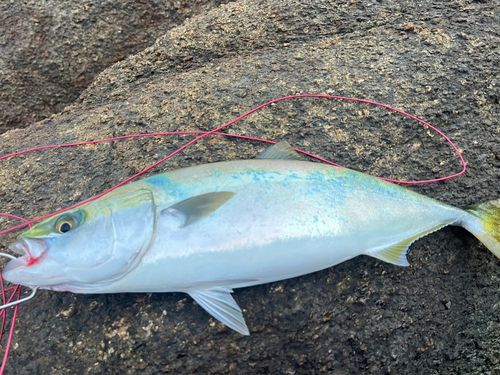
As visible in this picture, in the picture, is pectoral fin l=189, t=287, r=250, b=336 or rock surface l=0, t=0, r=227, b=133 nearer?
pectoral fin l=189, t=287, r=250, b=336

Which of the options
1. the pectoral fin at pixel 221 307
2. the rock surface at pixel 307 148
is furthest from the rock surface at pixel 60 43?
the pectoral fin at pixel 221 307

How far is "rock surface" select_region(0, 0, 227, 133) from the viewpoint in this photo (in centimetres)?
287

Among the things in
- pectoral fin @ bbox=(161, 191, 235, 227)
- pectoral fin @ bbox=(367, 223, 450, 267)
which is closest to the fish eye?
pectoral fin @ bbox=(161, 191, 235, 227)

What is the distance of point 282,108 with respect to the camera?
2.22m

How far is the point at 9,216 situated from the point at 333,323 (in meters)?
2.01

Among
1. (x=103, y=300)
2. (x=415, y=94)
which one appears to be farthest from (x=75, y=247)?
(x=415, y=94)

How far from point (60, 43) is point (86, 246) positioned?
7.60ft

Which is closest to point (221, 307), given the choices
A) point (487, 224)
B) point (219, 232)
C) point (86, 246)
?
point (219, 232)

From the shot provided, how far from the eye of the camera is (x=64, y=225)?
Result: 4.83 ft

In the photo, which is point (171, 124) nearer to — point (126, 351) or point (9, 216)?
point (9, 216)

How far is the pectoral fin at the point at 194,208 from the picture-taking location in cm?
152

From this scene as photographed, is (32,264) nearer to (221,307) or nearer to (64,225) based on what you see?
(64,225)

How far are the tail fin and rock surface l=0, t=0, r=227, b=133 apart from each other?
2765 millimetres

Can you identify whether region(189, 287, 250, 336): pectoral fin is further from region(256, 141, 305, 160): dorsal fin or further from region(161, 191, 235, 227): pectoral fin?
region(256, 141, 305, 160): dorsal fin
